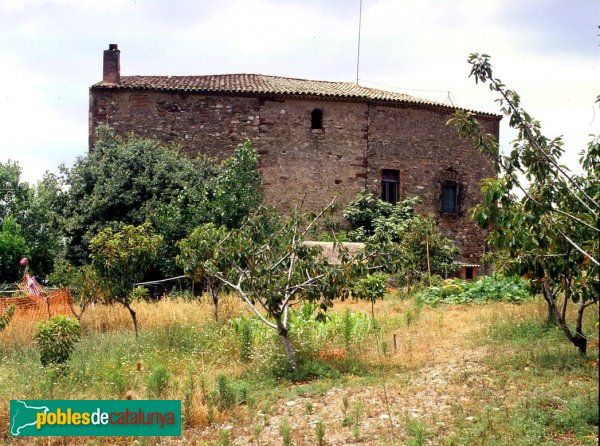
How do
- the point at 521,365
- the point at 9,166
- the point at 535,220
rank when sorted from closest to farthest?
the point at 535,220 < the point at 521,365 < the point at 9,166

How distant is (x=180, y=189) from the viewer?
819 inches

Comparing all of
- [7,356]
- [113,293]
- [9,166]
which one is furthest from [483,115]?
[9,166]

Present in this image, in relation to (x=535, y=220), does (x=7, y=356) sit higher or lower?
lower

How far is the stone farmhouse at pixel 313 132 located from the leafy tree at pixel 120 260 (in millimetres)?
10681

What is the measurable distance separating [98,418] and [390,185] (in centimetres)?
1825

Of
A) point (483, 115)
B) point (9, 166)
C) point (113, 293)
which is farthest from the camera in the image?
point (9, 166)

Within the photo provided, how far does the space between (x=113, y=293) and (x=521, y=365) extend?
23.0 feet

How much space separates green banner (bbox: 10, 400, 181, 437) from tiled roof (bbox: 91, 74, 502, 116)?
16.2m

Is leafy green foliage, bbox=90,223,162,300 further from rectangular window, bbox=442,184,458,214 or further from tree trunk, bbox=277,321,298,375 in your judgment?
rectangular window, bbox=442,184,458,214

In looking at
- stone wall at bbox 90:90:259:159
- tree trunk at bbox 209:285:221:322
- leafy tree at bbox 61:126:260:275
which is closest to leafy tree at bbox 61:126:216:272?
leafy tree at bbox 61:126:260:275

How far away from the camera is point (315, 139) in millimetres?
23859

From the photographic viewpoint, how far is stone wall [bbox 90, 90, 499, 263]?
2314cm

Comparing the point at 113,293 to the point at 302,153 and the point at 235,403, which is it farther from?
the point at 302,153

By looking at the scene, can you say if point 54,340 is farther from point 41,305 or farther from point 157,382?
point 41,305
